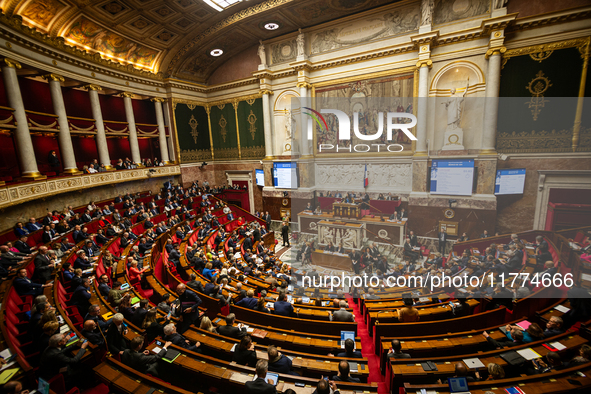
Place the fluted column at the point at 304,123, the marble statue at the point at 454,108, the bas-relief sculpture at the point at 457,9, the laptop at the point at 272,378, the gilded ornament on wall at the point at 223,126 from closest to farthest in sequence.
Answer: the laptop at the point at 272,378 < the bas-relief sculpture at the point at 457,9 < the marble statue at the point at 454,108 < the fluted column at the point at 304,123 < the gilded ornament on wall at the point at 223,126

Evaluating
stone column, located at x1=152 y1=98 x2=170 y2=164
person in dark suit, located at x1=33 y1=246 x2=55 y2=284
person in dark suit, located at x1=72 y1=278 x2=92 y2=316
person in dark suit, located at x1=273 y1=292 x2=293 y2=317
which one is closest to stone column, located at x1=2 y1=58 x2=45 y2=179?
person in dark suit, located at x1=33 y1=246 x2=55 y2=284

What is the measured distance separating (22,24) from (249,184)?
13273mm

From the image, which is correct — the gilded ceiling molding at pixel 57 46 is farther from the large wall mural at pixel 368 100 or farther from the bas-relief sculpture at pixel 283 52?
the large wall mural at pixel 368 100

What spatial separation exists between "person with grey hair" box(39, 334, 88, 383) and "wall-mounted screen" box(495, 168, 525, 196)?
15.4 m

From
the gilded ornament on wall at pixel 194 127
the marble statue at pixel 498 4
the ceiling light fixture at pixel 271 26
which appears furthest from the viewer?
the gilded ornament on wall at pixel 194 127

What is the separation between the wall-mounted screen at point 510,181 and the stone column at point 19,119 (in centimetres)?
2011

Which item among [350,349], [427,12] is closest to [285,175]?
Answer: [427,12]

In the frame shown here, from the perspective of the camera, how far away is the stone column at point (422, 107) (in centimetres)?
1299

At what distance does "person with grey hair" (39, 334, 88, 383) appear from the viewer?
334cm

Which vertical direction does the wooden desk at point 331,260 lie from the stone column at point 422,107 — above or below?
below

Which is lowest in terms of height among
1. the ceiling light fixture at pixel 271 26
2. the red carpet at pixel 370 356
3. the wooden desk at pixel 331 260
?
the wooden desk at pixel 331 260

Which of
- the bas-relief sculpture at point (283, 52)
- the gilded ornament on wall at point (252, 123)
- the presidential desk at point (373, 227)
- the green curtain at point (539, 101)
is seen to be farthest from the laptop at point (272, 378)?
the bas-relief sculpture at point (283, 52)

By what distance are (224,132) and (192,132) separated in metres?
2.38

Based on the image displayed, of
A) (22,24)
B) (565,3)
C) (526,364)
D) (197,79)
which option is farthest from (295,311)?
(197,79)
